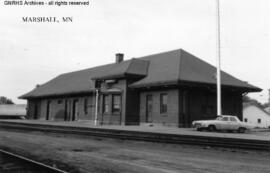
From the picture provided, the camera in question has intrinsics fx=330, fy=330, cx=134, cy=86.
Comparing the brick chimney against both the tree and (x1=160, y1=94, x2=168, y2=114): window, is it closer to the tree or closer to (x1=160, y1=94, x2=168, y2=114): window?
(x1=160, y1=94, x2=168, y2=114): window

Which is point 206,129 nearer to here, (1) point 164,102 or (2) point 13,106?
(1) point 164,102

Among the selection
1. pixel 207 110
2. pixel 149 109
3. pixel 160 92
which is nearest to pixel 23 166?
pixel 160 92

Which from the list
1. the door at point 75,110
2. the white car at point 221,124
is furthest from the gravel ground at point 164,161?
the door at point 75,110

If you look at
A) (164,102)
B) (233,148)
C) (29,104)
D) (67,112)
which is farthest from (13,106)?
(233,148)

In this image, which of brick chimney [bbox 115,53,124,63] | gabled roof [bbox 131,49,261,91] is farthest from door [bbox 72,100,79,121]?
gabled roof [bbox 131,49,261,91]

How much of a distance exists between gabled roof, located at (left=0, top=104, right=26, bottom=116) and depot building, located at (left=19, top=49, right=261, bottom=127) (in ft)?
72.4

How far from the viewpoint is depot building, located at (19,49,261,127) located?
87.7ft

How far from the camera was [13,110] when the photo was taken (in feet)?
188

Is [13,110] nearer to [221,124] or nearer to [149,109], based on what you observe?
[149,109]

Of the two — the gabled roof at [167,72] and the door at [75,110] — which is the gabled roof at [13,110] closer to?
the gabled roof at [167,72]

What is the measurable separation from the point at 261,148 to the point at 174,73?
15578 mm

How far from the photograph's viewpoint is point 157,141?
15922mm

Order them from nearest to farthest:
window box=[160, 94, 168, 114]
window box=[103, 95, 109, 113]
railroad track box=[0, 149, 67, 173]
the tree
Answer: railroad track box=[0, 149, 67, 173] < window box=[160, 94, 168, 114] < window box=[103, 95, 109, 113] < the tree

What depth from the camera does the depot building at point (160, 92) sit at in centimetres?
2672
